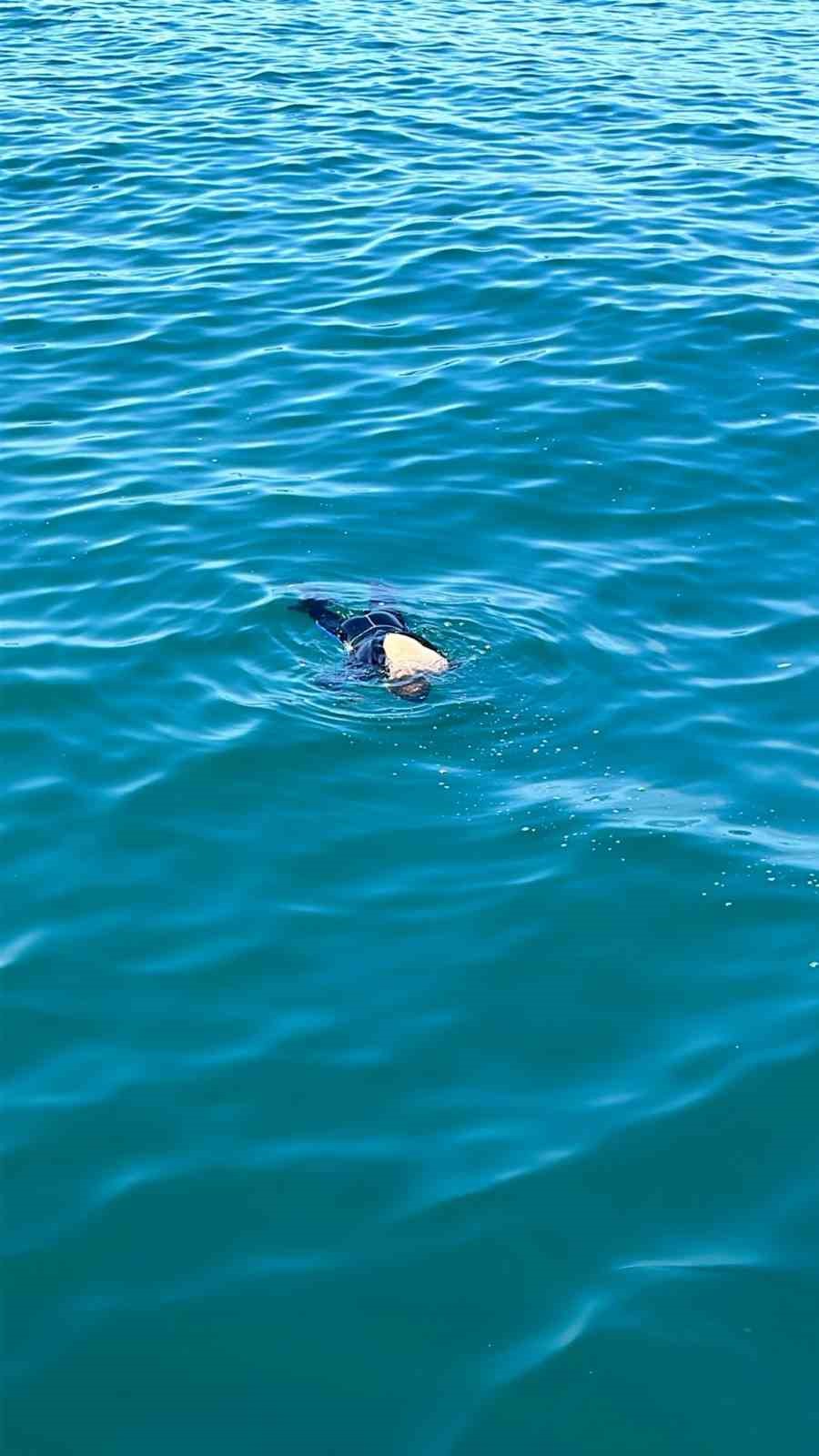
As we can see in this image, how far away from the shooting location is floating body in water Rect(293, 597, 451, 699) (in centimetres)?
1193

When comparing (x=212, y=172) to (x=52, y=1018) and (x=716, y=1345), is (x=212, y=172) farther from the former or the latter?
(x=716, y=1345)

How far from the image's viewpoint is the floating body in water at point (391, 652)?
39.1ft

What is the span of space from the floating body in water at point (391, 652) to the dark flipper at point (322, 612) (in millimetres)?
157

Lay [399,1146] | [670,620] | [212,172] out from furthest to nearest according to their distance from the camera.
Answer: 1. [212,172]
2. [670,620]
3. [399,1146]

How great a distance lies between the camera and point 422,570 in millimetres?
13852

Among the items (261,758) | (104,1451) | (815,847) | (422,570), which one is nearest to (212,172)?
(422,570)

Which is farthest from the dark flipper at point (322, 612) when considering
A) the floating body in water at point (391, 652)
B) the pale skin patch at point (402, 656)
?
the pale skin patch at point (402, 656)

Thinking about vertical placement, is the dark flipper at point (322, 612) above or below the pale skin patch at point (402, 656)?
below

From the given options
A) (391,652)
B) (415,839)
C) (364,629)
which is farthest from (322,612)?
(415,839)

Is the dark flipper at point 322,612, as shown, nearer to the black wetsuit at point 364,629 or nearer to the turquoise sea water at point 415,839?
the black wetsuit at point 364,629

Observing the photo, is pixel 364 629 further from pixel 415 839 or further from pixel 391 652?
pixel 415 839

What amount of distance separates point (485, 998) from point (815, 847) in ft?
8.36

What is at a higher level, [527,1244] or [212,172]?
[212,172]

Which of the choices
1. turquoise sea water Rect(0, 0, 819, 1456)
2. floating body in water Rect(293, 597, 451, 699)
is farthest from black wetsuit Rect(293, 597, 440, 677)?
turquoise sea water Rect(0, 0, 819, 1456)
